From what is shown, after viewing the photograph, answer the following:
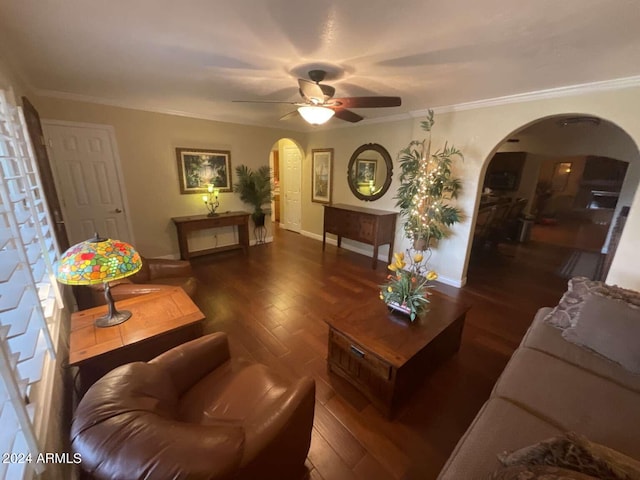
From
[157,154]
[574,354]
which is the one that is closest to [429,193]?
[574,354]

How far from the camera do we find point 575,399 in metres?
1.24

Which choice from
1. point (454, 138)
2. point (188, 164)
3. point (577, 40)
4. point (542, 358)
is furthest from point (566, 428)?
point (188, 164)

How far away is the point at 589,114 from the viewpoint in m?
2.40

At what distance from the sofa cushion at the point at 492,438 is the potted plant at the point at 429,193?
231 centimetres

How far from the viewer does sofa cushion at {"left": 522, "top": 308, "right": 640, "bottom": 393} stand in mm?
1370

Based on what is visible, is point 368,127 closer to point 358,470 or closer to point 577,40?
point 577,40

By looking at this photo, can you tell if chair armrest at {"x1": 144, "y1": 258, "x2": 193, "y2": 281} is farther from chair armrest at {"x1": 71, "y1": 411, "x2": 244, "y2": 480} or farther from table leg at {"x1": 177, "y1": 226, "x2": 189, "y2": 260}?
chair armrest at {"x1": 71, "y1": 411, "x2": 244, "y2": 480}

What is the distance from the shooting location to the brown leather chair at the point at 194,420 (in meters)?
0.72

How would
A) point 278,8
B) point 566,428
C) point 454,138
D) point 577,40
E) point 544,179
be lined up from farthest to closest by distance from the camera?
1. point 544,179
2. point 454,138
3. point 577,40
4. point 278,8
5. point 566,428

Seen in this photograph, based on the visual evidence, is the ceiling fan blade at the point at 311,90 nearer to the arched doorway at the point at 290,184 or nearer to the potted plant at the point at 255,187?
the potted plant at the point at 255,187

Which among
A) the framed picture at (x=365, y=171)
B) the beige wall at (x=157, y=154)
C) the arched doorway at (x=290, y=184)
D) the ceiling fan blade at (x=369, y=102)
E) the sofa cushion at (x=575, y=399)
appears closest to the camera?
the sofa cushion at (x=575, y=399)

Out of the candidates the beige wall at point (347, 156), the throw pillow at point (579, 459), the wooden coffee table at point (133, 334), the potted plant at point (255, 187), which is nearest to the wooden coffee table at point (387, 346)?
the throw pillow at point (579, 459)

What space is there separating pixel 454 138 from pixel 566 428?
10.2 ft

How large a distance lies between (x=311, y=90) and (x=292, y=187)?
13.7 feet
